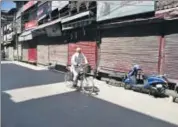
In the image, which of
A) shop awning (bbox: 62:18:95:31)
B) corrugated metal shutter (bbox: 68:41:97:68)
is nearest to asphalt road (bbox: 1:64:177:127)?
corrugated metal shutter (bbox: 68:41:97:68)

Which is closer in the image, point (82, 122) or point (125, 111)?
point (82, 122)

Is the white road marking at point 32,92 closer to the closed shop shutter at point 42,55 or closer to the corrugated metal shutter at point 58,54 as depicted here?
the corrugated metal shutter at point 58,54

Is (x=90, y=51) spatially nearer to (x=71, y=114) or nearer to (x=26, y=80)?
(x=26, y=80)

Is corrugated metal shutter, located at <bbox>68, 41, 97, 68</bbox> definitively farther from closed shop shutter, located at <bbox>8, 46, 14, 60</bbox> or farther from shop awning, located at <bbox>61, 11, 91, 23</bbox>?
Result: closed shop shutter, located at <bbox>8, 46, 14, 60</bbox>

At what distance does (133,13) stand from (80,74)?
320 centimetres

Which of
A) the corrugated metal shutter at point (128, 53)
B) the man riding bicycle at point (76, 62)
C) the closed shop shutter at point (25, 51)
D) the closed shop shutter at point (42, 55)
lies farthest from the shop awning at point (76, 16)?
the closed shop shutter at point (25, 51)

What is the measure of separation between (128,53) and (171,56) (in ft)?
7.66

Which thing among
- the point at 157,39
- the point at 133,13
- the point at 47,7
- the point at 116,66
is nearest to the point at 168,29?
the point at 157,39

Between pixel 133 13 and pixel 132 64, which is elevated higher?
pixel 133 13

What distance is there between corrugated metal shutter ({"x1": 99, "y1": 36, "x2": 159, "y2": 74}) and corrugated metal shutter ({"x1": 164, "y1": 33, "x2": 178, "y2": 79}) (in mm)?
470

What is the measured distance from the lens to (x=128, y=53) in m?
10.3

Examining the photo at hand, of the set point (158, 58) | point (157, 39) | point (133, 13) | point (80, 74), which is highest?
point (133, 13)

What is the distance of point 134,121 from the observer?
5.54 metres

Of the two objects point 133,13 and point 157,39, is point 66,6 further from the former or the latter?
point 157,39
